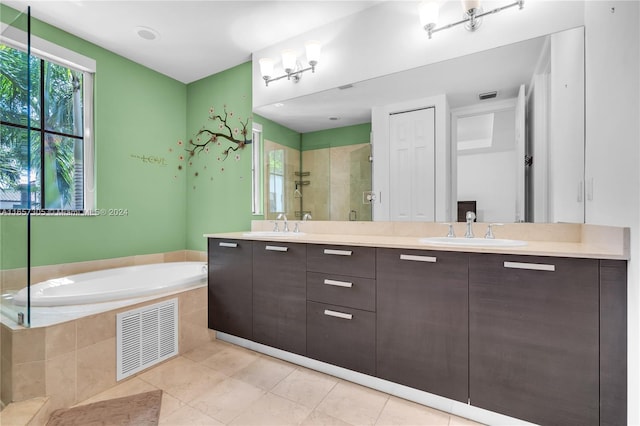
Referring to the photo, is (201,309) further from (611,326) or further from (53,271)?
(611,326)

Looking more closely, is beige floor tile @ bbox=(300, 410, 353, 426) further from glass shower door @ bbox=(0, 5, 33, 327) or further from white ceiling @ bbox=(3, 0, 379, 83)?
white ceiling @ bbox=(3, 0, 379, 83)

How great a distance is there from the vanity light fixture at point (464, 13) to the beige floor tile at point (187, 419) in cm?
256

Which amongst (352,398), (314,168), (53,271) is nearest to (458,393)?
(352,398)

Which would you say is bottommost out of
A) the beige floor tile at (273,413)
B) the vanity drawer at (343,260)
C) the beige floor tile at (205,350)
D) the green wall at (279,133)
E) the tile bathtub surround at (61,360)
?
the beige floor tile at (205,350)

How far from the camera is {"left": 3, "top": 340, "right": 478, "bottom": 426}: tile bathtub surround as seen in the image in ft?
4.89

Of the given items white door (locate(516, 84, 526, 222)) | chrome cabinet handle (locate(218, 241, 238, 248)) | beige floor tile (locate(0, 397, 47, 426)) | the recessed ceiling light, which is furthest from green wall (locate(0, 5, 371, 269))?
beige floor tile (locate(0, 397, 47, 426))

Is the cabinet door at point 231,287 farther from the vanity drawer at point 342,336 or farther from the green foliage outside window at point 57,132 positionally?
the green foliage outside window at point 57,132

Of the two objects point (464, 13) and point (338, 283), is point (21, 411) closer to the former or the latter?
point (338, 283)

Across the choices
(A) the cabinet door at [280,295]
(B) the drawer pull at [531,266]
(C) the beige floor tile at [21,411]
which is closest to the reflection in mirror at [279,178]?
(A) the cabinet door at [280,295]

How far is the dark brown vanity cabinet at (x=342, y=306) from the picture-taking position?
166cm

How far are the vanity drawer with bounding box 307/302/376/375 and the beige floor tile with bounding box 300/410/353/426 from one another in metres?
0.29

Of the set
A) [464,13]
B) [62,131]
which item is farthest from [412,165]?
[62,131]

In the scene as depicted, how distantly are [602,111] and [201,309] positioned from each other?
2.67 m

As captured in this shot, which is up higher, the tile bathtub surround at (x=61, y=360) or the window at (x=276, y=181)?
the window at (x=276, y=181)
